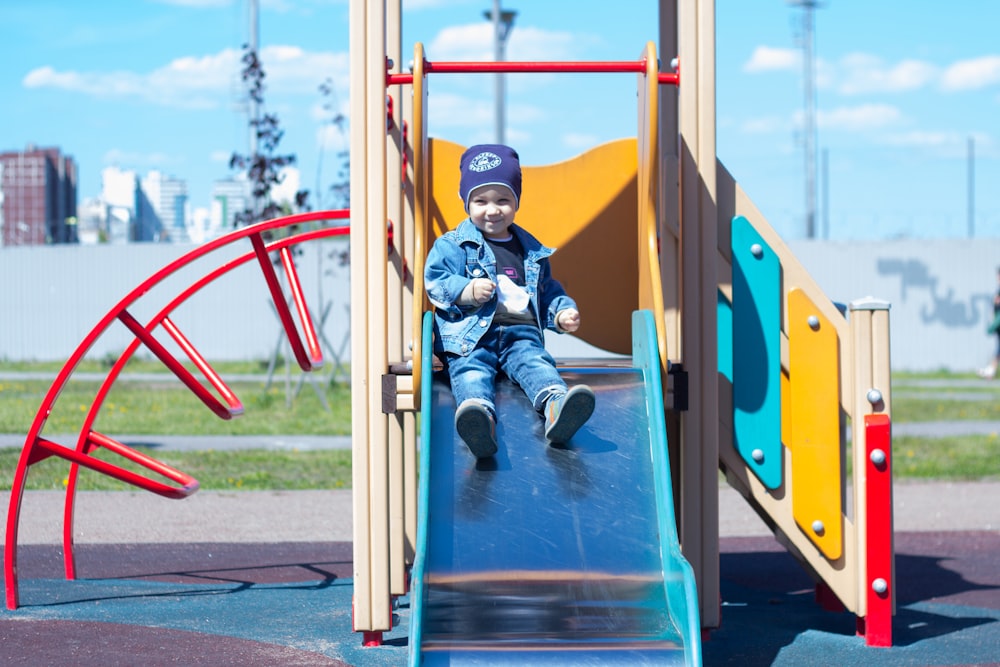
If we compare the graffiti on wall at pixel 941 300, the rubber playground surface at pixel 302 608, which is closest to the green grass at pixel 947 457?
the rubber playground surface at pixel 302 608

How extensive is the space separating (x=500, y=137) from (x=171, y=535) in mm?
12679

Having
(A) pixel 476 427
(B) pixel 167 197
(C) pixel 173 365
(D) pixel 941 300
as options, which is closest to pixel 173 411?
(C) pixel 173 365

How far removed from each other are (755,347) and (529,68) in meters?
1.48

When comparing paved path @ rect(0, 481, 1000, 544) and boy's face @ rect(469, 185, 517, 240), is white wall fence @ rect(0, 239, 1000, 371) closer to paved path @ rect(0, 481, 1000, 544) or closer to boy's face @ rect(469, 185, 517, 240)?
paved path @ rect(0, 481, 1000, 544)

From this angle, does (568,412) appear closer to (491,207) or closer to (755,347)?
(491,207)

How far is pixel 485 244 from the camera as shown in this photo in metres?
5.05

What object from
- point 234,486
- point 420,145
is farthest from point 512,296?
point 234,486

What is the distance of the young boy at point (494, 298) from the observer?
4.71m

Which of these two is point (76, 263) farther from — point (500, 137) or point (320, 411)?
point (320, 411)

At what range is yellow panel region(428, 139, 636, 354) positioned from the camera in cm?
619

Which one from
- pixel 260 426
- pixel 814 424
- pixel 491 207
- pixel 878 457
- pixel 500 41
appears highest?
pixel 500 41

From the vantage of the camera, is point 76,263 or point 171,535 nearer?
point 171,535

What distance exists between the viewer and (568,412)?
14.5ft

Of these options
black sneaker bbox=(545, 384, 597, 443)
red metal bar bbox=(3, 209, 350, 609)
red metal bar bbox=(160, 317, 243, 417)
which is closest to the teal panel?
black sneaker bbox=(545, 384, 597, 443)
